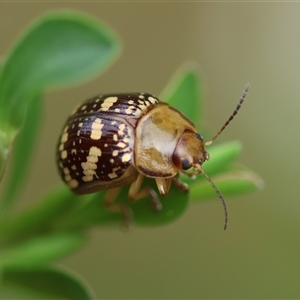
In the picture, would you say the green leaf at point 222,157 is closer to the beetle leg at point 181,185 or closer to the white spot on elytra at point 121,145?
the beetle leg at point 181,185

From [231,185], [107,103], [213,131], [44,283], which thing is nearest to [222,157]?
[231,185]

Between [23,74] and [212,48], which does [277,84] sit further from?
[23,74]

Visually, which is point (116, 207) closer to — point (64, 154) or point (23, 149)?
point (64, 154)

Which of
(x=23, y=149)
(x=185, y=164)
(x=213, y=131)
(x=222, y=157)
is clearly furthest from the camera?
(x=213, y=131)

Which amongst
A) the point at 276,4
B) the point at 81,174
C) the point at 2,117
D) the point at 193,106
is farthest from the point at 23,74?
the point at 276,4

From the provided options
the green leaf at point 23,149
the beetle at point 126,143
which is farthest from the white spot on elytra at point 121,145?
the green leaf at point 23,149

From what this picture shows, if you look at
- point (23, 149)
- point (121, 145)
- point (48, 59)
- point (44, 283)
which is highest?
point (48, 59)
